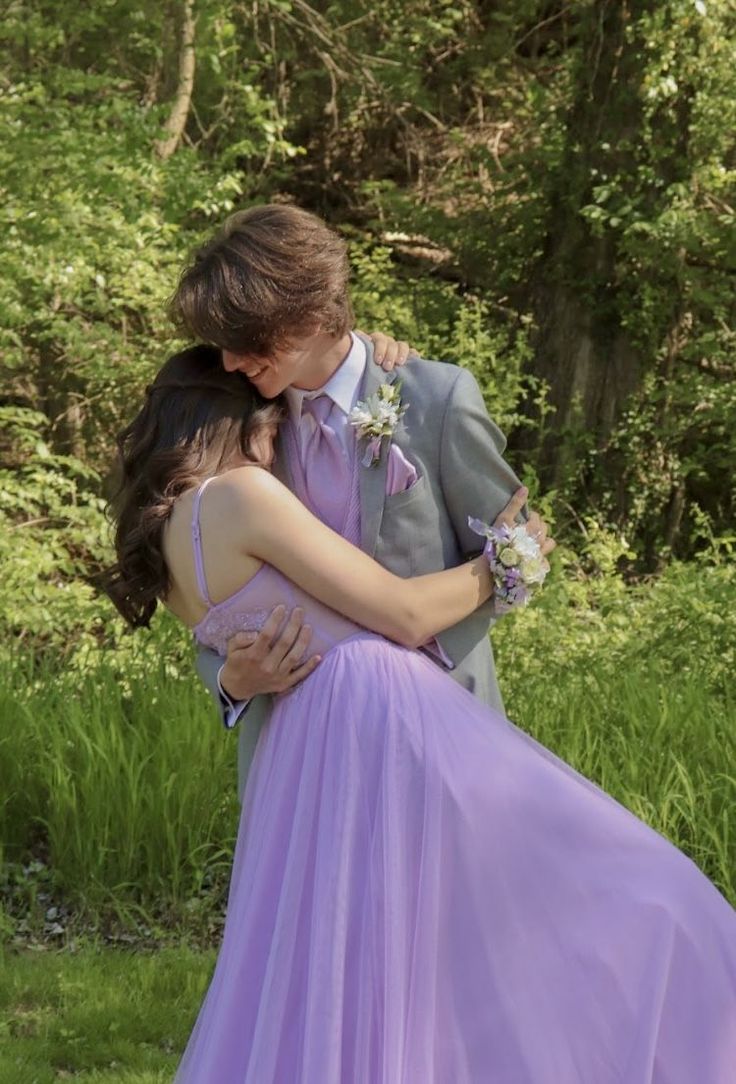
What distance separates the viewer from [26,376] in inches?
402

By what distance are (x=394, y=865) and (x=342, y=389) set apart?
87 centimetres

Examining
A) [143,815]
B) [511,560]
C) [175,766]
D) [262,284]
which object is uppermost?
[262,284]

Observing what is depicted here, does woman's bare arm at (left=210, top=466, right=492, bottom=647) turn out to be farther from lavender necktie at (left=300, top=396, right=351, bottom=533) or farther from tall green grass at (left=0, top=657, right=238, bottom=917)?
tall green grass at (left=0, top=657, right=238, bottom=917)

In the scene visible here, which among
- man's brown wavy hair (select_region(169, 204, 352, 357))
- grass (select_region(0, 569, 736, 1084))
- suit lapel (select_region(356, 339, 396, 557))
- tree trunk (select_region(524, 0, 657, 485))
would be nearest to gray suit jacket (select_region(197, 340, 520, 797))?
suit lapel (select_region(356, 339, 396, 557))

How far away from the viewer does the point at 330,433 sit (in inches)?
103

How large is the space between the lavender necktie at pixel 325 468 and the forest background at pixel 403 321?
7.01 feet

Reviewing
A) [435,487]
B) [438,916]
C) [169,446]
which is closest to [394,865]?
[438,916]

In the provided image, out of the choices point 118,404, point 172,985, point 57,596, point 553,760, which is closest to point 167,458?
point 553,760

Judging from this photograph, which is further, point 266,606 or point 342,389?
point 342,389

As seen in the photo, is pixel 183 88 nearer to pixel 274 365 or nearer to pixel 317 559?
pixel 274 365

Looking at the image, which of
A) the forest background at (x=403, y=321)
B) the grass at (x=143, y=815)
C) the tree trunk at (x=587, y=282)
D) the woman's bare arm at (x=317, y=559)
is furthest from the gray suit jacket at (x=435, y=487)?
the tree trunk at (x=587, y=282)

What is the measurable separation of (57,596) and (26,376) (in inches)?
136

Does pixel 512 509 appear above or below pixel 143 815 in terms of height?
above

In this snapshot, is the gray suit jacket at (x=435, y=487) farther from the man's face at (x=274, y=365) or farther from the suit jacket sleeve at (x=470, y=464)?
the man's face at (x=274, y=365)
